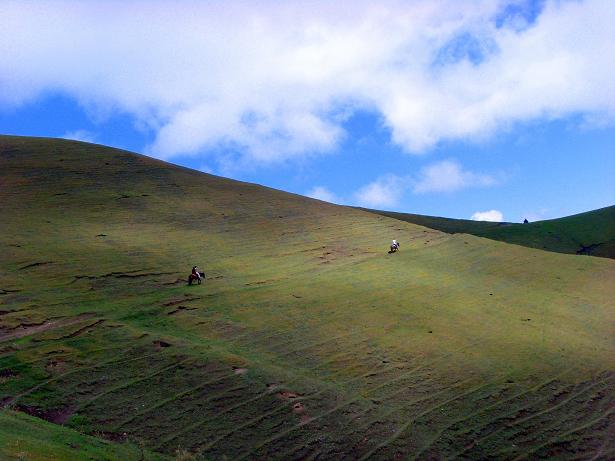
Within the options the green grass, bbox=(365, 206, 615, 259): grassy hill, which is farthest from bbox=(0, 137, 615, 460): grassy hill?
bbox=(365, 206, 615, 259): grassy hill

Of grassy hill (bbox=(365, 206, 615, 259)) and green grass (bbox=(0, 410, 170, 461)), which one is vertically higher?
grassy hill (bbox=(365, 206, 615, 259))

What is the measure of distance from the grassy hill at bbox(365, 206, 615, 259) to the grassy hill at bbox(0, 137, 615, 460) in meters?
31.7

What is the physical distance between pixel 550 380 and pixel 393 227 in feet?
88.1

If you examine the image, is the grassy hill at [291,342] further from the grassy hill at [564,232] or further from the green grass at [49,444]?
the grassy hill at [564,232]

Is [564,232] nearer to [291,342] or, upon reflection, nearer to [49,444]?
[291,342]

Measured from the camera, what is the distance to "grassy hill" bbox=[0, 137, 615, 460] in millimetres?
19266

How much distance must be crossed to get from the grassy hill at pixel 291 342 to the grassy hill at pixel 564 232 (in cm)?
3168

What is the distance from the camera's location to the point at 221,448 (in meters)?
18.1

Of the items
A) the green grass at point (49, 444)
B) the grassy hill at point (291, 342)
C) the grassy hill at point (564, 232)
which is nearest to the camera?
the green grass at point (49, 444)

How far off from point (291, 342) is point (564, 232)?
6500cm

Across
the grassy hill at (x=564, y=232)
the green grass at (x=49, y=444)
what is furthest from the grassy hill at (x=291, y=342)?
the grassy hill at (x=564, y=232)

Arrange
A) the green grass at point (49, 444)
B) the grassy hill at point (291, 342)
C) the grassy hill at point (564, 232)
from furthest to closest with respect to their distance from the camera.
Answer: the grassy hill at point (564, 232), the grassy hill at point (291, 342), the green grass at point (49, 444)

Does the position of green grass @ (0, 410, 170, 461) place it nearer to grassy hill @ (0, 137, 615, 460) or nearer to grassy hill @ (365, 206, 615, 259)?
grassy hill @ (0, 137, 615, 460)

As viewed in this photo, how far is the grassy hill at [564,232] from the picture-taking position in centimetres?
7325
